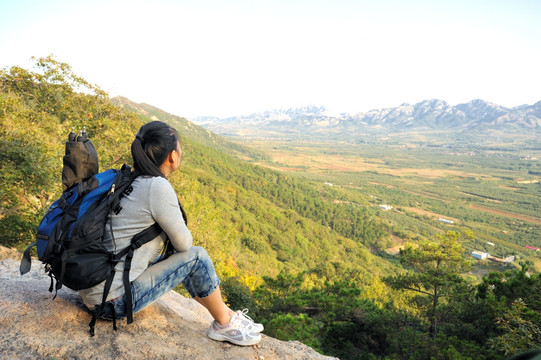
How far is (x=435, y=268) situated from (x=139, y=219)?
10603mm

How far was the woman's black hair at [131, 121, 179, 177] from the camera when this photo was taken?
6.84 feet

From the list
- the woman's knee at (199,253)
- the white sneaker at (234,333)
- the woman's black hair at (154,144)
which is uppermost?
the woman's black hair at (154,144)

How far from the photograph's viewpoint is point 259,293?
9.43 metres

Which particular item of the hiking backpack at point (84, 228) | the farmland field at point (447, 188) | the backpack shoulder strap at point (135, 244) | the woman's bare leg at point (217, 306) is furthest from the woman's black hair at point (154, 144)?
the farmland field at point (447, 188)

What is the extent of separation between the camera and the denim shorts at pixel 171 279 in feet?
7.09

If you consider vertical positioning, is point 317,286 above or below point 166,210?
below

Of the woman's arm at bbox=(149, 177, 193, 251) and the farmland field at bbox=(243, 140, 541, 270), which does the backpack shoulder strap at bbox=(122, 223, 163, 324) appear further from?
the farmland field at bbox=(243, 140, 541, 270)

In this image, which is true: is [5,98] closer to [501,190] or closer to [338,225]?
[338,225]

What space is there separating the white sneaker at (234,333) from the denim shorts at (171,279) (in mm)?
463

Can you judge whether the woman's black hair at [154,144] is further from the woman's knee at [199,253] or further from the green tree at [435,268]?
the green tree at [435,268]

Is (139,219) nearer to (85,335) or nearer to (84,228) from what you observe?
(84,228)

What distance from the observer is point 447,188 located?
10962cm

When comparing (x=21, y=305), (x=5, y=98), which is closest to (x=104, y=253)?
(x=21, y=305)

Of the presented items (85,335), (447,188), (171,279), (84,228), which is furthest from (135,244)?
(447,188)
